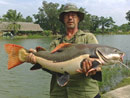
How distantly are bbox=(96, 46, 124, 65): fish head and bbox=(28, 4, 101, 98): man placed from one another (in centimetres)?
19

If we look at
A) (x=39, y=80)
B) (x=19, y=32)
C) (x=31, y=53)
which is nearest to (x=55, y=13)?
(x=19, y=32)

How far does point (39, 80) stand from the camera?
12.3m

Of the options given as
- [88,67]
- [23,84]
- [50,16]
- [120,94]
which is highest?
[50,16]

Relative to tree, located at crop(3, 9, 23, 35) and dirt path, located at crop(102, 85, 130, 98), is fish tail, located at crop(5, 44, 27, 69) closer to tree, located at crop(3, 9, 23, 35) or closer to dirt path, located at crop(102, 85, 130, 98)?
dirt path, located at crop(102, 85, 130, 98)

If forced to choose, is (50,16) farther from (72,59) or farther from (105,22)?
(72,59)

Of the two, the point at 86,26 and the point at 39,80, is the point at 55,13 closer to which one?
the point at 86,26

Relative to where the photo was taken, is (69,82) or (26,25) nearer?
(69,82)

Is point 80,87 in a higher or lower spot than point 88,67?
lower

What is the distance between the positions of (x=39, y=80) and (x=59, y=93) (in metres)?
8.68

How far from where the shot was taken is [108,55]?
→ 3.28m

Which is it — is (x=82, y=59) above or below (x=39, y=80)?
above

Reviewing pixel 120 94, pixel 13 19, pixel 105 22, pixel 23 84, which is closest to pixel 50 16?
pixel 13 19

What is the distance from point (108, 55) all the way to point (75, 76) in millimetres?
653

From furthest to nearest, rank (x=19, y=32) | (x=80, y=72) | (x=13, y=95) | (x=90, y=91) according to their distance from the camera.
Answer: (x=19, y=32)
(x=13, y=95)
(x=90, y=91)
(x=80, y=72)
